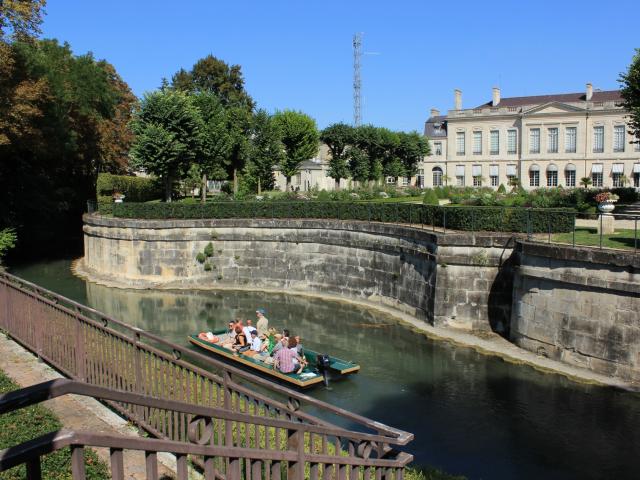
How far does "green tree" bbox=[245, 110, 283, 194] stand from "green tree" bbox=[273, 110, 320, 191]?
3.56 ft

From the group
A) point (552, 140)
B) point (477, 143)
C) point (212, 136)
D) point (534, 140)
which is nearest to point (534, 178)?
point (534, 140)

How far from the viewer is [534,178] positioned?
5497cm

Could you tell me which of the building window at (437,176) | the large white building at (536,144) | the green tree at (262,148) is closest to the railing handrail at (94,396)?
the green tree at (262,148)

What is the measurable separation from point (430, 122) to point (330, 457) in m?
62.4

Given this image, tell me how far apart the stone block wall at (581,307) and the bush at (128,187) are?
83.2ft

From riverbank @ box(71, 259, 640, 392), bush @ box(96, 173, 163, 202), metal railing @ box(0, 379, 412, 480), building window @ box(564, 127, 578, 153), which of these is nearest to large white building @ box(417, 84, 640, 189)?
building window @ box(564, 127, 578, 153)

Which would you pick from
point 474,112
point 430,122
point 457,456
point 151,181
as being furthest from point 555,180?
point 457,456

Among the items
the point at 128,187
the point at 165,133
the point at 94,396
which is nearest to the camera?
the point at 94,396

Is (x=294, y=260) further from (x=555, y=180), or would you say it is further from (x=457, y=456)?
(x=555, y=180)

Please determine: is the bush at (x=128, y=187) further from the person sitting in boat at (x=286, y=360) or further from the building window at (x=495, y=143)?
the building window at (x=495, y=143)

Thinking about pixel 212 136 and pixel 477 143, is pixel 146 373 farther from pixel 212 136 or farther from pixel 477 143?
pixel 477 143

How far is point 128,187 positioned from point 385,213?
2112cm

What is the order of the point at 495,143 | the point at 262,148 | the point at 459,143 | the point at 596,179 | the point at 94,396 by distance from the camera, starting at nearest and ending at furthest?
the point at 94,396 < the point at 262,148 < the point at 596,179 < the point at 495,143 < the point at 459,143

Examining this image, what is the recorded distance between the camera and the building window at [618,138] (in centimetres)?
5055
